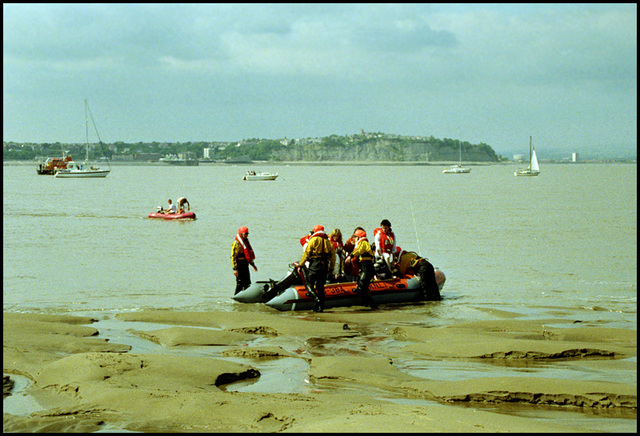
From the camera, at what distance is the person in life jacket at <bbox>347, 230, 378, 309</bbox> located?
14945mm

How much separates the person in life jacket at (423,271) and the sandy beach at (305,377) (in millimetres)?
3029

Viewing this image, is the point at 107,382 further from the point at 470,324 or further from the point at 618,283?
the point at 618,283

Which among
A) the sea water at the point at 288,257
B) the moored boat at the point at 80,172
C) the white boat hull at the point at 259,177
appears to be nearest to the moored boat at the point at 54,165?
the moored boat at the point at 80,172

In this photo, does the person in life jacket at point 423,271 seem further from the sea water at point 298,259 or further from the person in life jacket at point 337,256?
the person in life jacket at point 337,256

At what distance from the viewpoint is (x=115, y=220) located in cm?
4319

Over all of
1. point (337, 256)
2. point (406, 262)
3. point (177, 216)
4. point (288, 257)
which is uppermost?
point (337, 256)

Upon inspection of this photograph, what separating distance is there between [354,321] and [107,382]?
20.1 feet

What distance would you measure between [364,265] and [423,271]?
5.71 feet

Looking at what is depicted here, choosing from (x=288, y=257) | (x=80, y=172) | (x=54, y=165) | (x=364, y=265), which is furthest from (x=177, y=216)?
(x=54, y=165)

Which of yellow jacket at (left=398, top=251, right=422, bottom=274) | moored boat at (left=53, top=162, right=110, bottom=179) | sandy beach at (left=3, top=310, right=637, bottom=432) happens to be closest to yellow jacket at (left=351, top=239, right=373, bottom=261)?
yellow jacket at (left=398, top=251, right=422, bottom=274)

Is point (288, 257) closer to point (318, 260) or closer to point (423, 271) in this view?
point (423, 271)

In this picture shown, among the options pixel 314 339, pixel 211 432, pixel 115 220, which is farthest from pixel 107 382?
pixel 115 220

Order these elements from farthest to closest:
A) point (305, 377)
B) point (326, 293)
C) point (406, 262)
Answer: point (406, 262), point (326, 293), point (305, 377)

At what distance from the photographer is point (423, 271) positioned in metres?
16.1
